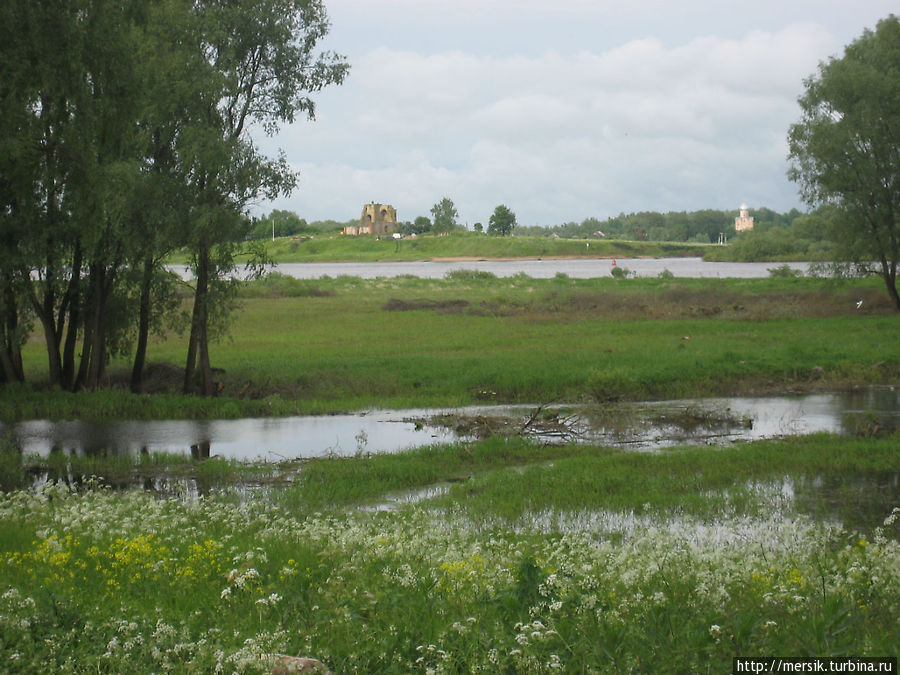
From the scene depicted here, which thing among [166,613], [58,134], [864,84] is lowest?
[166,613]

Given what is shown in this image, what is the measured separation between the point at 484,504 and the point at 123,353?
680 inches

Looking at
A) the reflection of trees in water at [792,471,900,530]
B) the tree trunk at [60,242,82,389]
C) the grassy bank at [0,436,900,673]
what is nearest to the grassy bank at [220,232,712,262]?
the tree trunk at [60,242,82,389]

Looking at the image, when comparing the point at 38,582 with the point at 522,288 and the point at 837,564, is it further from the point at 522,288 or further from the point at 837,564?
the point at 522,288

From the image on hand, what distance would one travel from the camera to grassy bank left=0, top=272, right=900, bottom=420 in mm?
24703

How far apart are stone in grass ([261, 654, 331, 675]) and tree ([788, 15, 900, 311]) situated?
43.7 m

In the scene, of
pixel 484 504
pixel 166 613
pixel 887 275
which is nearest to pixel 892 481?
pixel 484 504

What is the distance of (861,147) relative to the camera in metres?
43.5

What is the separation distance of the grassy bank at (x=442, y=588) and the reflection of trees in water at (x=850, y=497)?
5.7 inches

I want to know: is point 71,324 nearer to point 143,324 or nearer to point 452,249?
point 143,324

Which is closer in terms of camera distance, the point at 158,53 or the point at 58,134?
the point at 58,134

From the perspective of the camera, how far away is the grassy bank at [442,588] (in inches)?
227

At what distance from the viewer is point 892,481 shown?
1486 cm

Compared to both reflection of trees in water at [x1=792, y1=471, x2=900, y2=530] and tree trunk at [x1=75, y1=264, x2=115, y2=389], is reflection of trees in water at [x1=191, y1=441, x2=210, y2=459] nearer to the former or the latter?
tree trunk at [x1=75, y1=264, x2=115, y2=389]

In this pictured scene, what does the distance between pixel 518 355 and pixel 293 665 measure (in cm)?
2539
